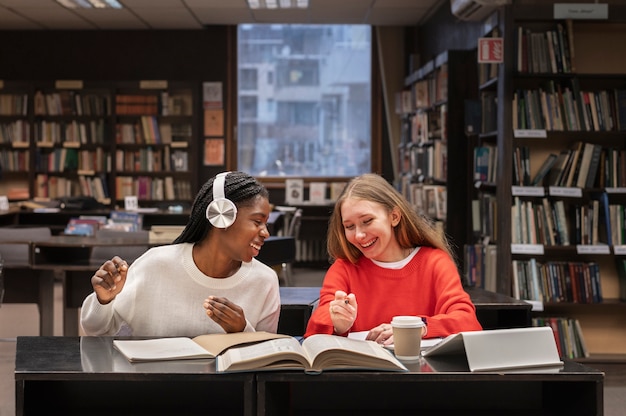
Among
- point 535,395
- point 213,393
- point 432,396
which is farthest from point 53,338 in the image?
point 535,395

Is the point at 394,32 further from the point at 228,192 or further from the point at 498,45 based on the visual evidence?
the point at 228,192

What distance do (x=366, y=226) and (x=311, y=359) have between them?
0.88 meters

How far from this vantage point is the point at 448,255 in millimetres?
2801

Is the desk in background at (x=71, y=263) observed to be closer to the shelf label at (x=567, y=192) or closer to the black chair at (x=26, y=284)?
the black chair at (x=26, y=284)

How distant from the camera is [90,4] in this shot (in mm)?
9695

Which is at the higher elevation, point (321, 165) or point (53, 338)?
point (321, 165)

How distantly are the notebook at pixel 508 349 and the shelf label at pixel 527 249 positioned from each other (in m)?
3.66

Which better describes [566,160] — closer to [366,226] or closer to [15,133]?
[366,226]

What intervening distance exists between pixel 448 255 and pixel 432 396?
75 centimetres

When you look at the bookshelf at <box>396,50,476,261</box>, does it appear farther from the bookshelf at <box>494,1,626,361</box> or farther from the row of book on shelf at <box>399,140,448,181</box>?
the bookshelf at <box>494,1,626,361</box>

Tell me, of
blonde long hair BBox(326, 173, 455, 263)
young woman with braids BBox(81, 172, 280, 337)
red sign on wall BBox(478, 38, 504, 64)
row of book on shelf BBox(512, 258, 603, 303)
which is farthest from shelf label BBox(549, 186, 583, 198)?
young woman with braids BBox(81, 172, 280, 337)

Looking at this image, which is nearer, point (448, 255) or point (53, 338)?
point (53, 338)

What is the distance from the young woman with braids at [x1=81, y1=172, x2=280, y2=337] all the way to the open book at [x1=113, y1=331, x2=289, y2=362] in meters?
0.25

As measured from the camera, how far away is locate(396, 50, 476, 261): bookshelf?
7.82 meters
